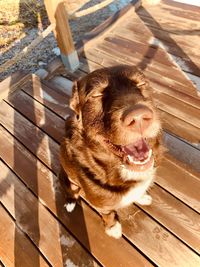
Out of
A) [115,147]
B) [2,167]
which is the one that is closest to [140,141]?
[115,147]

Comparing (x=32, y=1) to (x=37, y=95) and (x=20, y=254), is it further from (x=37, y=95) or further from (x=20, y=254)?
(x=20, y=254)

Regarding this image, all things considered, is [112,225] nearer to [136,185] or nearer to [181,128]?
[136,185]

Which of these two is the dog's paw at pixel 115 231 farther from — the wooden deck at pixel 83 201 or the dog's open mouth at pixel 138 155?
the dog's open mouth at pixel 138 155

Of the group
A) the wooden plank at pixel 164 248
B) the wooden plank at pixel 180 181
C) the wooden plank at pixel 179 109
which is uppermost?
the wooden plank at pixel 179 109

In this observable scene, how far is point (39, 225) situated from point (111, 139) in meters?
1.48

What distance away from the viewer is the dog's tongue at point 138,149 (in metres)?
2.18

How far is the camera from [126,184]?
2.41 m

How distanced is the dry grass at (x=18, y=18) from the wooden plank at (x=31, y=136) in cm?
347

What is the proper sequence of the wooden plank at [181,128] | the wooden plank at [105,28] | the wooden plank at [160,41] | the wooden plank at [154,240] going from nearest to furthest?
the wooden plank at [154,240]
the wooden plank at [181,128]
the wooden plank at [160,41]
the wooden plank at [105,28]

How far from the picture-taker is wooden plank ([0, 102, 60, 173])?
358cm

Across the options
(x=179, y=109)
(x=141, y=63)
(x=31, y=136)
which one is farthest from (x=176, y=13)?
(x=31, y=136)

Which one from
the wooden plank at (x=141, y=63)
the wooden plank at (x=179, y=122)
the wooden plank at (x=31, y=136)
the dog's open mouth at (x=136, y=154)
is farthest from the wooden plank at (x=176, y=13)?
the dog's open mouth at (x=136, y=154)

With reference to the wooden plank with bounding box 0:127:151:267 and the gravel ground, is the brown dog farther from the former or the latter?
the gravel ground

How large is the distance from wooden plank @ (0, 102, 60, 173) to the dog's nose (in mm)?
1791
